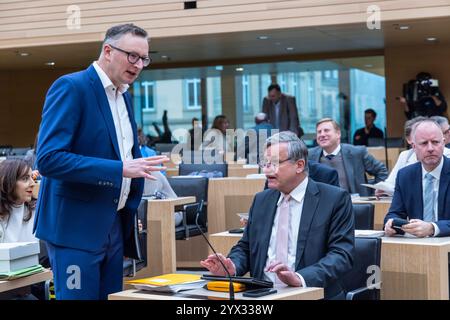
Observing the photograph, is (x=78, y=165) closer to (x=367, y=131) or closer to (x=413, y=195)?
(x=413, y=195)

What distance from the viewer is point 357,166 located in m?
7.73

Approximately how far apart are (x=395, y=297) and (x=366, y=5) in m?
8.78

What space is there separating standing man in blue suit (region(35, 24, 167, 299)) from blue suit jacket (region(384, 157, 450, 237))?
7.52 ft

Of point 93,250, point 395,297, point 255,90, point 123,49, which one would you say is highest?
point 255,90

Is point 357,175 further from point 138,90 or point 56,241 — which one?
point 138,90

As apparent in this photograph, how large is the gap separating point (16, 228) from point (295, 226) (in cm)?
190

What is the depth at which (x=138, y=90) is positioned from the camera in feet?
69.7

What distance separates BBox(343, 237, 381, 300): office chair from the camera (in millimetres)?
3920

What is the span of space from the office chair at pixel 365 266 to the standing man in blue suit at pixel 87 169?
125cm

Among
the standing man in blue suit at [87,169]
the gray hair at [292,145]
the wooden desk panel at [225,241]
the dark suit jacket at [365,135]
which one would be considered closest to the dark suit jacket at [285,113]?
the dark suit jacket at [365,135]

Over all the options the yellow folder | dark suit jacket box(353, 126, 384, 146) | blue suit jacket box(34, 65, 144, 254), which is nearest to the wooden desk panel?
the yellow folder

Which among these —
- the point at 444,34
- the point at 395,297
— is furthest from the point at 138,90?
the point at 395,297

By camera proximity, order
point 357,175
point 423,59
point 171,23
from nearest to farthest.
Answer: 1. point 357,175
2. point 171,23
3. point 423,59

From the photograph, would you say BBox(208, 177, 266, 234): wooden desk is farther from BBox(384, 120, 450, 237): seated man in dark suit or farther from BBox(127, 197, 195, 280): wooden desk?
BBox(384, 120, 450, 237): seated man in dark suit
